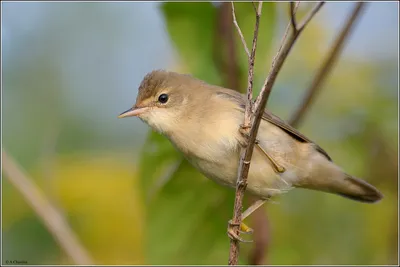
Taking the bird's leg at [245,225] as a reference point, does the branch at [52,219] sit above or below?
above

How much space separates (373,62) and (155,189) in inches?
55.9

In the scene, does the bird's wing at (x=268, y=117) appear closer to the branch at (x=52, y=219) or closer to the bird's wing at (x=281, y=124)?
the bird's wing at (x=281, y=124)

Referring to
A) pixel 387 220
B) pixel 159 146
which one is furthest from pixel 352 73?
pixel 159 146

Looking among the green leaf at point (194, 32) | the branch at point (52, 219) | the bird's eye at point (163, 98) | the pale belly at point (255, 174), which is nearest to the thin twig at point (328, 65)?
the pale belly at point (255, 174)

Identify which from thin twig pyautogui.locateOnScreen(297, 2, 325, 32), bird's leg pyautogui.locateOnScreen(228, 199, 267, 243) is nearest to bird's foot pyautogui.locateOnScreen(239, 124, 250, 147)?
bird's leg pyautogui.locateOnScreen(228, 199, 267, 243)

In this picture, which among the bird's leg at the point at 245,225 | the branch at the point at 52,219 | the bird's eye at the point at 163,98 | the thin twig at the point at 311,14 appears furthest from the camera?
the bird's eye at the point at 163,98

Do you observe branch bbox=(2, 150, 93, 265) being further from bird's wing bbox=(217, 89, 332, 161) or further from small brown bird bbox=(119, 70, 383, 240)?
bird's wing bbox=(217, 89, 332, 161)

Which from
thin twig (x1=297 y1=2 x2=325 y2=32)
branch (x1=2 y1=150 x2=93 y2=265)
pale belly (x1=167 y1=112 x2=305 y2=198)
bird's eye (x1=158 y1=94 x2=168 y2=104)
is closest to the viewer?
thin twig (x1=297 y1=2 x2=325 y2=32)

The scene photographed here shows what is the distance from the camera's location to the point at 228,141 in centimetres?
253

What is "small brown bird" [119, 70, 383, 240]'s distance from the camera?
2.61 metres

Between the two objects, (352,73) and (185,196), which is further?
(352,73)

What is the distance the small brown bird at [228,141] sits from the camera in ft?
8.55

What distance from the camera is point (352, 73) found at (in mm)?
3178

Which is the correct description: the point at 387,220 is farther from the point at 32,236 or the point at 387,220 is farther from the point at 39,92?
the point at 39,92
